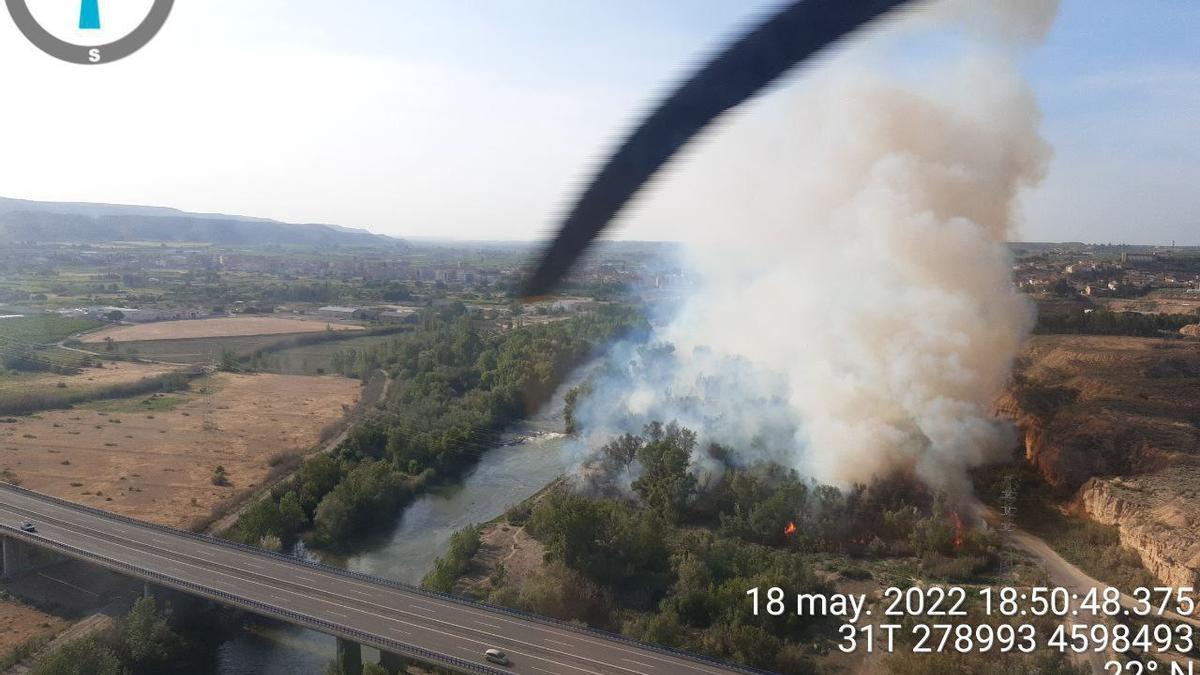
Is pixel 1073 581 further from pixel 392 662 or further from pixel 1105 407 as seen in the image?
pixel 392 662

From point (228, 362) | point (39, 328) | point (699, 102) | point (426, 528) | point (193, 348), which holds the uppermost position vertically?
point (699, 102)

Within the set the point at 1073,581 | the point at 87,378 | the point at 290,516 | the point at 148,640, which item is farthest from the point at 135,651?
the point at 87,378

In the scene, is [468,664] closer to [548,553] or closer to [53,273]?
[548,553]

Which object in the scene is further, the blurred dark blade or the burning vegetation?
the burning vegetation

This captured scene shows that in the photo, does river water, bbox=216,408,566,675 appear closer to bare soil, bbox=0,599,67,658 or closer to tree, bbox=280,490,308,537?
tree, bbox=280,490,308,537

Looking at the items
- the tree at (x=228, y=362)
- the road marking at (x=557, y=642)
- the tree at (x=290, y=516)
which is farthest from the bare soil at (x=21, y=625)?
the tree at (x=228, y=362)

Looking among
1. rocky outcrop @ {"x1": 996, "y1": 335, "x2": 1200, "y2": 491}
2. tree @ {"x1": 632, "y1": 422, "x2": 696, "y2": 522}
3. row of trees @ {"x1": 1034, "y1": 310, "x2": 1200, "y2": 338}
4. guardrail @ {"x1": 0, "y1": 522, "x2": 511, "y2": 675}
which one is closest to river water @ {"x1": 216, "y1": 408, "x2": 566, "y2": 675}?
guardrail @ {"x1": 0, "y1": 522, "x2": 511, "y2": 675}
